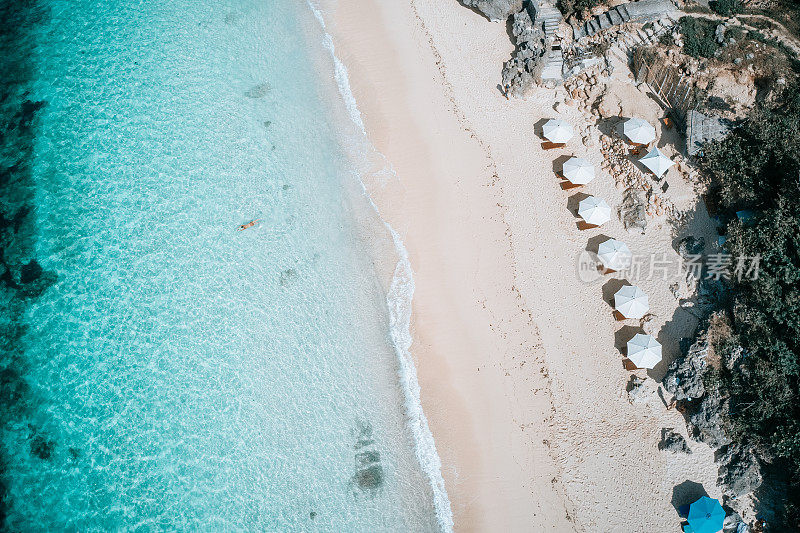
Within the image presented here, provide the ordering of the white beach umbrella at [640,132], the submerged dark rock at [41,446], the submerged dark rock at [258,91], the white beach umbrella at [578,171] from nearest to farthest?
the submerged dark rock at [41,446] → the white beach umbrella at [578,171] → the white beach umbrella at [640,132] → the submerged dark rock at [258,91]

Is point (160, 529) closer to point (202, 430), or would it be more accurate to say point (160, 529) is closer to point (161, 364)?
point (202, 430)

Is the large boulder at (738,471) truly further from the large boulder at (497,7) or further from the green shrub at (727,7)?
the large boulder at (497,7)

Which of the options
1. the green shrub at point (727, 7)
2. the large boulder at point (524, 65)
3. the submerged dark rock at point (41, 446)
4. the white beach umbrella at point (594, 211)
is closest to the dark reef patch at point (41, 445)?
the submerged dark rock at point (41, 446)

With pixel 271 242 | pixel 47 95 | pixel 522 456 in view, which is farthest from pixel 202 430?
pixel 47 95

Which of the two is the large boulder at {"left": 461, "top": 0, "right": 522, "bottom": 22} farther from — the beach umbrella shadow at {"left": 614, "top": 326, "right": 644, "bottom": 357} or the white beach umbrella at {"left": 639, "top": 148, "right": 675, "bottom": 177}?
the beach umbrella shadow at {"left": 614, "top": 326, "right": 644, "bottom": 357}

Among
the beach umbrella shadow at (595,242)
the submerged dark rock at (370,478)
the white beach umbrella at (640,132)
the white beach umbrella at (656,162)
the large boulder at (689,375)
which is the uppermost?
the white beach umbrella at (640,132)

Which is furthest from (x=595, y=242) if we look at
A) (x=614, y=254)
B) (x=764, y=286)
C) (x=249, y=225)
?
(x=249, y=225)

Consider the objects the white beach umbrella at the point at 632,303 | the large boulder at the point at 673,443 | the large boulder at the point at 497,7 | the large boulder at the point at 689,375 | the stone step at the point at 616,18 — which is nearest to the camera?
the large boulder at the point at 673,443

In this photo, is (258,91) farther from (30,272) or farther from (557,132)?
(557,132)
